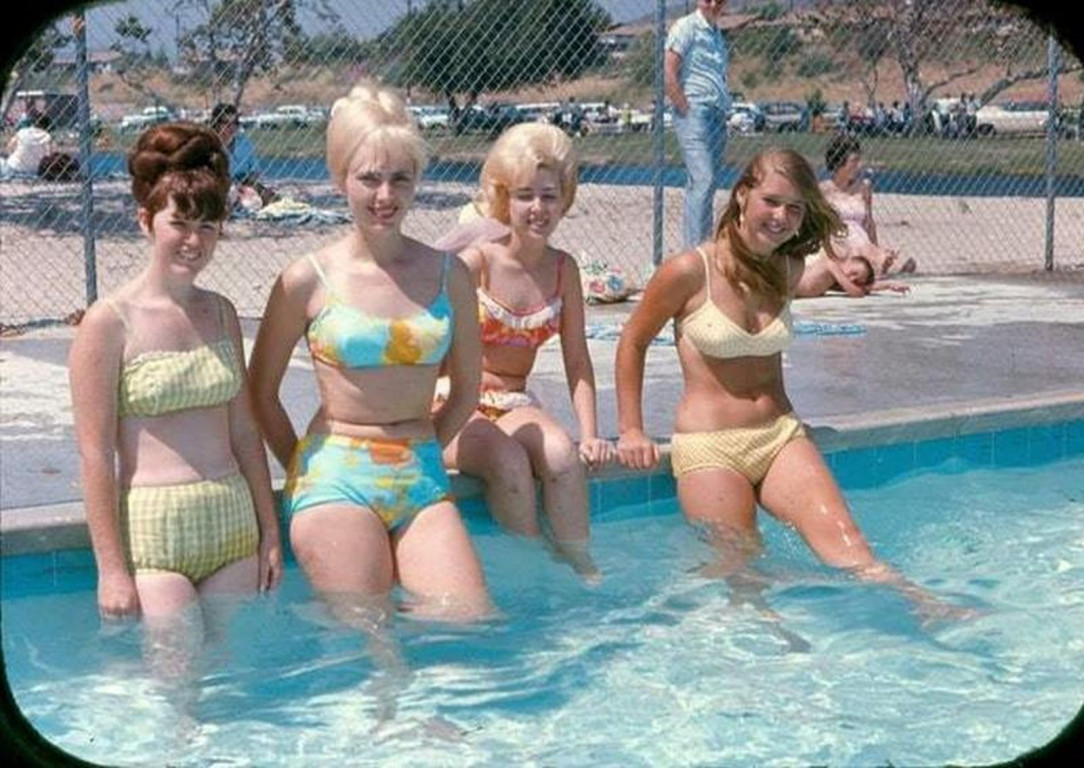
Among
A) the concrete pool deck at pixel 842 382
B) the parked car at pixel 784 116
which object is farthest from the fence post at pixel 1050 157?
the parked car at pixel 784 116

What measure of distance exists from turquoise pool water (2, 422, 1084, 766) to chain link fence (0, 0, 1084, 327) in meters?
3.43

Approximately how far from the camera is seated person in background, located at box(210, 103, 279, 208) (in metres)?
12.8

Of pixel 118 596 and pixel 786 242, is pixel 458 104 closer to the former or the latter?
pixel 786 242

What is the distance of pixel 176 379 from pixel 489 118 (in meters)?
10.3

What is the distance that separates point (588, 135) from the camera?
21469mm

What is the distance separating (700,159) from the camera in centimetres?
1065

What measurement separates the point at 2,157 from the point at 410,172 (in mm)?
15835

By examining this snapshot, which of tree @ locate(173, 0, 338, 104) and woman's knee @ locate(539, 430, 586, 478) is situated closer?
woman's knee @ locate(539, 430, 586, 478)

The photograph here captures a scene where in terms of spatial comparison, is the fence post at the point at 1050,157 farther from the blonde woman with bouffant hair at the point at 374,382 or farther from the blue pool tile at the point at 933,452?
the blonde woman with bouffant hair at the point at 374,382

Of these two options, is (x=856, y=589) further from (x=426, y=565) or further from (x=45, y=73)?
(x=45, y=73)

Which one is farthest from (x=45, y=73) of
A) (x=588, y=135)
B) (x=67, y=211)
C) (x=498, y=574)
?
(x=588, y=135)

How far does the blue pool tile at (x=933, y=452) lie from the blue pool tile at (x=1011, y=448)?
232 mm

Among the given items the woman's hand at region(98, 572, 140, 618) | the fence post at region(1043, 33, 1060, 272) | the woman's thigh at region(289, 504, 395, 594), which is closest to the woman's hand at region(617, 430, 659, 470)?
the woman's thigh at region(289, 504, 395, 594)

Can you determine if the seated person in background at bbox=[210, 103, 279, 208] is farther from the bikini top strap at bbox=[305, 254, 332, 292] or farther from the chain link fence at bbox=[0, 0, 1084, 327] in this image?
the bikini top strap at bbox=[305, 254, 332, 292]
